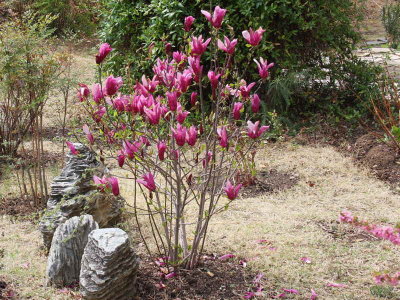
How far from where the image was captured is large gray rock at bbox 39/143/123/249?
12.5 ft

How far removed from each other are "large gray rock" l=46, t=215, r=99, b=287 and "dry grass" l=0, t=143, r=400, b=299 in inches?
4.1

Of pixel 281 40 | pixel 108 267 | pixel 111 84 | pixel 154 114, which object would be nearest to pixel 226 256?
pixel 108 267

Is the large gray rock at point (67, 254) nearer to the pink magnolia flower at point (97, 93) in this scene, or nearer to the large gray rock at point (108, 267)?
the large gray rock at point (108, 267)

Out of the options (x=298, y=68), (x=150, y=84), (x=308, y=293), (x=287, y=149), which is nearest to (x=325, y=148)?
(x=287, y=149)

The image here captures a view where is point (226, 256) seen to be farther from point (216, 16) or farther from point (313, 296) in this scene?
point (216, 16)

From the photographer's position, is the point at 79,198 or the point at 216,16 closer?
the point at 216,16

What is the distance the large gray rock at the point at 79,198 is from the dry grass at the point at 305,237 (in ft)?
1.01

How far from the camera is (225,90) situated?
311cm

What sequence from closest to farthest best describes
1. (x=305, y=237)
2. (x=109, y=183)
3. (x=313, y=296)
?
(x=109, y=183), (x=313, y=296), (x=305, y=237)

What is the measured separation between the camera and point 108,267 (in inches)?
113

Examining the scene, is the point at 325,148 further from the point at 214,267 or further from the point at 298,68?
the point at 214,267

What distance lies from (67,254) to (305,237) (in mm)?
1753

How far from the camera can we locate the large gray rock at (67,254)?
10.9 feet

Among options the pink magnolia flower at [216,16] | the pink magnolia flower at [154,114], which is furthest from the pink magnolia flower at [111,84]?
the pink magnolia flower at [216,16]
